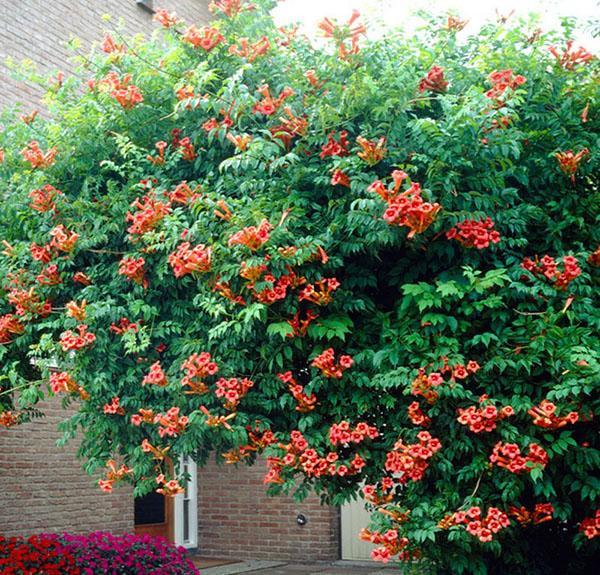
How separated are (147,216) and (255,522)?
8.73 meters

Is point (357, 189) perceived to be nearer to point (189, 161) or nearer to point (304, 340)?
point (304, 340)

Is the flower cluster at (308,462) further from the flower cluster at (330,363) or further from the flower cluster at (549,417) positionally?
the flower cluster at (549,417)

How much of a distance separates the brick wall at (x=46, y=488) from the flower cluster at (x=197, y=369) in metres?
5.19

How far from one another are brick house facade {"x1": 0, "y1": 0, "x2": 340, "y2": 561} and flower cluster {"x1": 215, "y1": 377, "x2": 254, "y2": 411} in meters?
4.91

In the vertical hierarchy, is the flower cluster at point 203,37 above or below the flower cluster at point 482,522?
above

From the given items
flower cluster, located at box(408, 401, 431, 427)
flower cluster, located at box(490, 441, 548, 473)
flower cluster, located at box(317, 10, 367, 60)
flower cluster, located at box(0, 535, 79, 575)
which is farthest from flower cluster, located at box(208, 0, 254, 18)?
flower cluster, located at box(0, 535, 79, 575)

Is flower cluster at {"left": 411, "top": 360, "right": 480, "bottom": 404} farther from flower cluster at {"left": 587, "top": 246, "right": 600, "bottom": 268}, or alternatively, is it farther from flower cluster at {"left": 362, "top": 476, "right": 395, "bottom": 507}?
flower cluster at {"left": 587, "top": 246, "right": 600, "bottom": 268}

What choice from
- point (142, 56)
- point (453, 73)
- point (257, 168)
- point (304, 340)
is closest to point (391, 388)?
point (304, 340)

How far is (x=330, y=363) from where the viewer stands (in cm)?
486

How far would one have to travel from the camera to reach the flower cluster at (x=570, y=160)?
16.1 feet

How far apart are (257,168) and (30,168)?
2094 millimetres

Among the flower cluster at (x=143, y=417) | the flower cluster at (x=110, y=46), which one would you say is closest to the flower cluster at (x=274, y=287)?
the flower cluster at (x=143, y=417)

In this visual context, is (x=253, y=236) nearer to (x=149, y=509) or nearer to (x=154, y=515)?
(x=149, y=509)

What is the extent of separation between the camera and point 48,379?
5609mm
